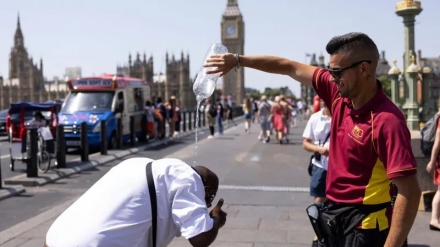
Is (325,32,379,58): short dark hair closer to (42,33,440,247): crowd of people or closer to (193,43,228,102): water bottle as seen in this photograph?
(42,33,440,247): crowd of people

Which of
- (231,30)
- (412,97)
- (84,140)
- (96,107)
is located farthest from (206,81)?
(231,30)

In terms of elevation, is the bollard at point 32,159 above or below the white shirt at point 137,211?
below

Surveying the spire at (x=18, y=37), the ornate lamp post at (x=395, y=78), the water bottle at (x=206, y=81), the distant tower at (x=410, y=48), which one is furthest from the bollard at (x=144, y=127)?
the spire at (x=18, y=37)

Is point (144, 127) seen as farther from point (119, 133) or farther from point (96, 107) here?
point (119, 133)

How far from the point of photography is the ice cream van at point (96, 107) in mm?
18000

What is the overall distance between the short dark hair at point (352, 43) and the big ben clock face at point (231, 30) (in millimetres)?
159615

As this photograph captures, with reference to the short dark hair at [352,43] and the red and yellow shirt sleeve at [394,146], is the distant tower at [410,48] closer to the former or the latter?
the short dark hair at [352,43]

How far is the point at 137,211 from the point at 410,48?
15.7 m

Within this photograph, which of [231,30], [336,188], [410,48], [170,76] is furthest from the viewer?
[231,30]

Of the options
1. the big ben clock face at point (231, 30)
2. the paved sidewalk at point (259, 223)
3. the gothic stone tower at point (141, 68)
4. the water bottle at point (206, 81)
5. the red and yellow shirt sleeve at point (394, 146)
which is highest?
the big ben clock face at point (231, 30)

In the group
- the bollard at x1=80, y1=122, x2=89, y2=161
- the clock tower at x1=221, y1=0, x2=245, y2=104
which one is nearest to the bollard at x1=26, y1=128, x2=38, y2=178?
the bollard at x1=80, y1=122, x2=89, y2=161

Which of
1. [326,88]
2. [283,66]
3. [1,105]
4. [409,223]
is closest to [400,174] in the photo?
[409,223]

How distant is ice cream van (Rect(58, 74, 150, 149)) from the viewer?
18.0m

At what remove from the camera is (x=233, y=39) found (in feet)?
524
